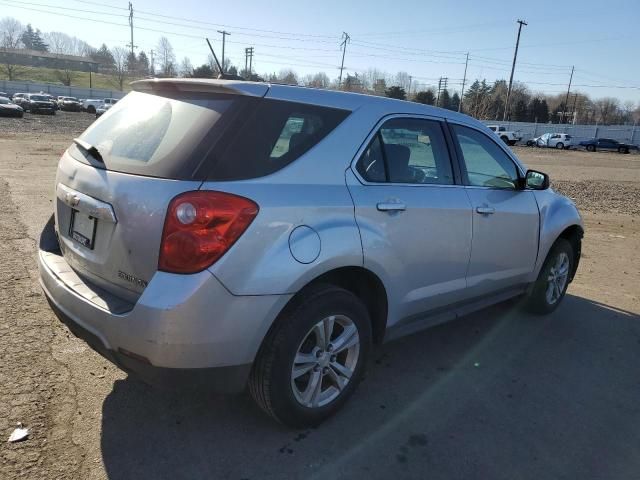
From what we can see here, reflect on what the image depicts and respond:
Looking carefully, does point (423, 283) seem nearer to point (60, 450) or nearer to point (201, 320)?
point (201, 320)

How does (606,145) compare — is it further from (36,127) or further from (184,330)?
(184,330)

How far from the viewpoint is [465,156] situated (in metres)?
3.79

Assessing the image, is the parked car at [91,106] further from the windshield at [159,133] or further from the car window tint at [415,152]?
the car window tint at [415,152]

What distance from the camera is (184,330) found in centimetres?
233

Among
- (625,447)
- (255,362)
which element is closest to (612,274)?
(625,447)

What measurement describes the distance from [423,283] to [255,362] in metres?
1.30

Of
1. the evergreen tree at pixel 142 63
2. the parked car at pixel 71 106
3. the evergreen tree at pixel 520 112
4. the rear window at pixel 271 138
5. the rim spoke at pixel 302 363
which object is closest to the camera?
the rear window at pixel 271 138

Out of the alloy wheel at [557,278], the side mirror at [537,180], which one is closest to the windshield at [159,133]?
the side mirror at [537,180]

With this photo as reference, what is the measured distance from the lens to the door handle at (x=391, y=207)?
2.99m

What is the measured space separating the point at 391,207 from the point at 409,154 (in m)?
0.54

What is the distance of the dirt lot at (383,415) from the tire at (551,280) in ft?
0.94

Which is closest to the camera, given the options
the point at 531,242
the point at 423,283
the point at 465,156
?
the point at 423,283

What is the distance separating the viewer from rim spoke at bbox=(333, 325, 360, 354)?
2944mm

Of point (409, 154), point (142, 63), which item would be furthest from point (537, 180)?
point (142, 63)
